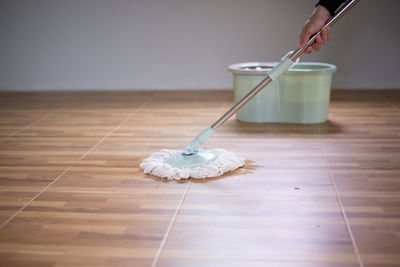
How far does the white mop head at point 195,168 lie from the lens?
4.89 feet

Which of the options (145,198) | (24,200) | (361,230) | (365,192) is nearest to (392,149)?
(365,192)

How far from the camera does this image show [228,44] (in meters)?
3.10

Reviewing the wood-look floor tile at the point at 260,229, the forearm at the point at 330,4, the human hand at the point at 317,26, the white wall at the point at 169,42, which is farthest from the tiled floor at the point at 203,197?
the white wall at the point at 169,42

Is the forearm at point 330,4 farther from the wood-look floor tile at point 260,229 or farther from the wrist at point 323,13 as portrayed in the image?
the wood-look floor tile at point 260,229

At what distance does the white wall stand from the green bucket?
100 centimetres

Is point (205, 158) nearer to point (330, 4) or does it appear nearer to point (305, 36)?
point (305, 36)

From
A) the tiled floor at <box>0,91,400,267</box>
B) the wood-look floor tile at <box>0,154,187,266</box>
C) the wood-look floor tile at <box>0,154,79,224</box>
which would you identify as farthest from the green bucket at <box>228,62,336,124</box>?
the wood-look floor tile at <box>0,154,79,224</box>

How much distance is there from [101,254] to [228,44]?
7.60ft

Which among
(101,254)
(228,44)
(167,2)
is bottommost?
(101,254)

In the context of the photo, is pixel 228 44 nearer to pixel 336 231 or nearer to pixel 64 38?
pixel 64 38

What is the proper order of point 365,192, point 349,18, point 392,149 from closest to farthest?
1. point 365,192
2. point 392,149
3. point 349,18

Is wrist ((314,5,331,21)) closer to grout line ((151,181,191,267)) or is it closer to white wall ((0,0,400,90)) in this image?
grout line ((151,181,191,267))

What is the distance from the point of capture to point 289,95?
6.87 feet

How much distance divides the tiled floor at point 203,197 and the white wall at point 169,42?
0.84m
